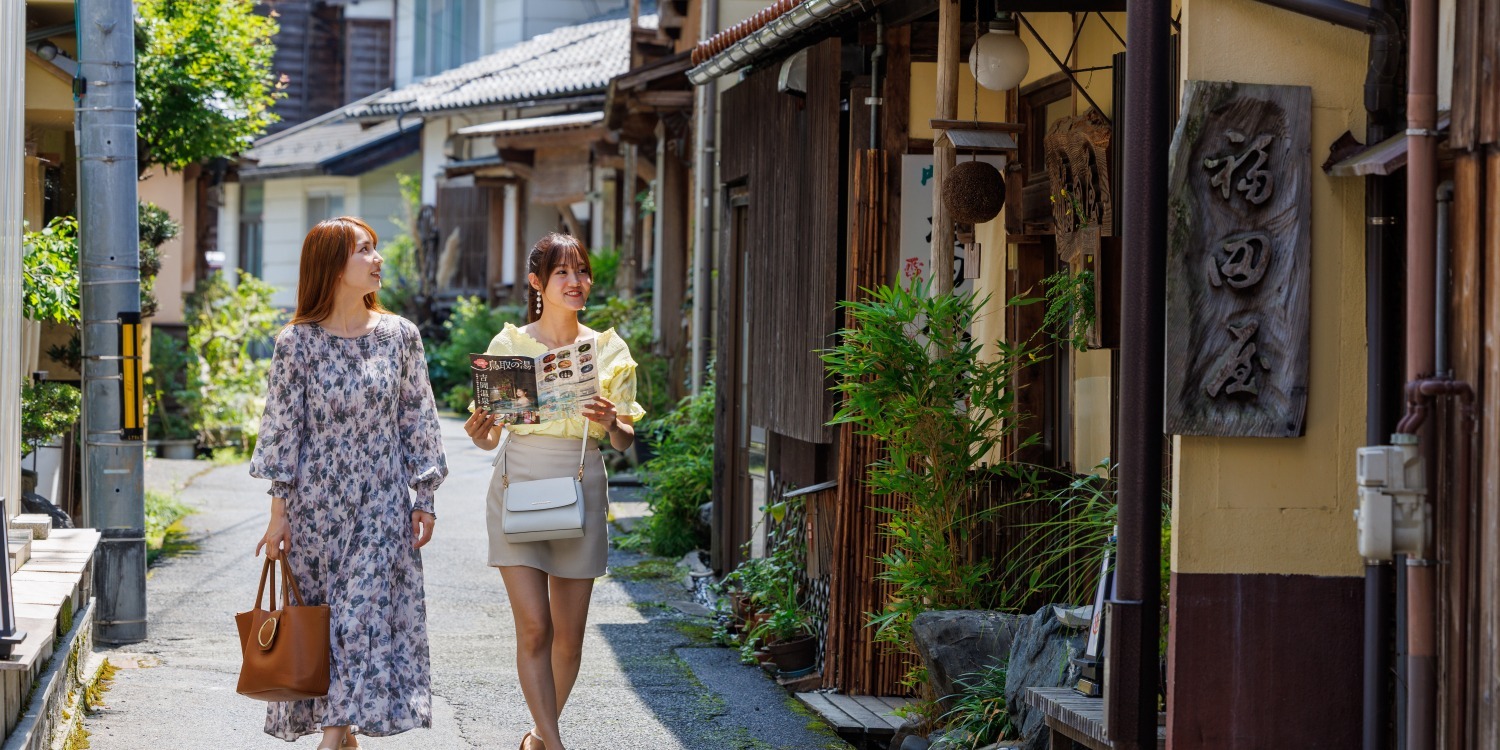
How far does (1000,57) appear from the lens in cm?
756

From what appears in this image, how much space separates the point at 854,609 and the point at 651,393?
10.5m

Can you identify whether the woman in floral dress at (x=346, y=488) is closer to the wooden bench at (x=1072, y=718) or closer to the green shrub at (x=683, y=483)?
the wooden bench at (x=1072, y=718)

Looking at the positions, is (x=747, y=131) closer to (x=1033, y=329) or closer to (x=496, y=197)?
(x=1033, y=329)

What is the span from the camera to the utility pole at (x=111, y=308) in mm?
9664

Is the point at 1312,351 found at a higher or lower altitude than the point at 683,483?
higher

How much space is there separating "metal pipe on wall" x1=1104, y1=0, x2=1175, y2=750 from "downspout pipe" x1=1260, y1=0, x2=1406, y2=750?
0.44 metres

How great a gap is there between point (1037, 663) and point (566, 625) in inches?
72.4

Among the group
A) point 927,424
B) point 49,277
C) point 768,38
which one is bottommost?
point 927,424

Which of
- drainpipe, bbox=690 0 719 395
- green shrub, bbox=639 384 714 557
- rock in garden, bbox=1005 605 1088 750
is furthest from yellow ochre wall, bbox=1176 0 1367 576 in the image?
drainpipe, bbox=690 0 719 395

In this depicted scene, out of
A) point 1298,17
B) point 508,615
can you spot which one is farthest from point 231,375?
point 1298,17

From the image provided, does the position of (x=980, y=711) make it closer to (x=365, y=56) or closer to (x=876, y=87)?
(x=876, y=87)

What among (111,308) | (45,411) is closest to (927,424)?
(111,308)

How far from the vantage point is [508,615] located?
11.1 m

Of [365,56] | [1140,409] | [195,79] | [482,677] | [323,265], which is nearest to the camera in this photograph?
[1140,409]
